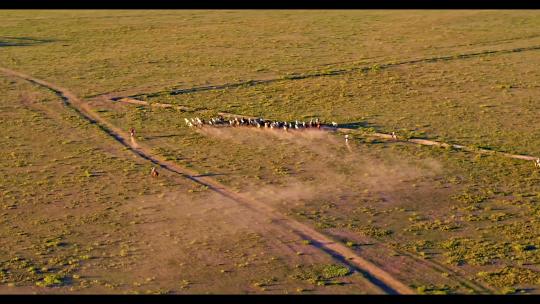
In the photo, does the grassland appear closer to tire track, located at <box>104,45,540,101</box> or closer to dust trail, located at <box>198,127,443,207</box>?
dust trail, located at <box>198,127,443,207</box>

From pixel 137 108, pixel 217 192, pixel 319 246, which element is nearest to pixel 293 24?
pixel 137 108

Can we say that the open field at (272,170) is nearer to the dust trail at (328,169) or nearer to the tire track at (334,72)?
the dust trail at (328,169)

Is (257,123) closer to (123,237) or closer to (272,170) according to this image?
(272,170)

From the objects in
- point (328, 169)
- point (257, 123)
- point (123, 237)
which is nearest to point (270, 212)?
point (123, 237)

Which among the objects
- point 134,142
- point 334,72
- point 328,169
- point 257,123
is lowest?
point 134,142

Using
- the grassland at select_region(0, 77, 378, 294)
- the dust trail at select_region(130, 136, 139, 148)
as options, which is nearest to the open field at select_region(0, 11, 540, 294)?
the grassland at select_region(0, 77, 378, 294)

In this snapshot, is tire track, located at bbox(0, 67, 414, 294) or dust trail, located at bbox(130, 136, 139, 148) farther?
dust trail, located at bbox(130, 136, 139, 148)
